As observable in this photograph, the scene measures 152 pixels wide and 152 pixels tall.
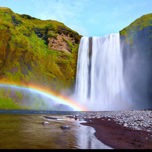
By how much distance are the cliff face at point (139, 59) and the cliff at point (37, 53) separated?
1459cm

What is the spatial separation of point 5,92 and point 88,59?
2185 cm

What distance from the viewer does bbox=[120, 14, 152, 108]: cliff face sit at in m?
31.0

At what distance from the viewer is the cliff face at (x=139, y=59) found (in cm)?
3103

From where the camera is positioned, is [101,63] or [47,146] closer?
[47,146]

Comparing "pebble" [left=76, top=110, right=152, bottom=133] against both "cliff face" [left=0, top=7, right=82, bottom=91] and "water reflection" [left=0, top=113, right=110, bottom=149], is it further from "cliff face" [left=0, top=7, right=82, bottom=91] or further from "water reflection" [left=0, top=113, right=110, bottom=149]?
"cliff face" [left=0, top=7, right=82, bottom=91]

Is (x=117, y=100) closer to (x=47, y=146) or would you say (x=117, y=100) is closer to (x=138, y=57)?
(x=138, y=57)

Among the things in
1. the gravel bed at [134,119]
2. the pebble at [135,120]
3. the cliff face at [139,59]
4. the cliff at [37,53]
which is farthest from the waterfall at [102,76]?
the pebble at [135,120]

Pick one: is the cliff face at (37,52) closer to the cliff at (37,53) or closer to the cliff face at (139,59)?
the cliff at (37,53)

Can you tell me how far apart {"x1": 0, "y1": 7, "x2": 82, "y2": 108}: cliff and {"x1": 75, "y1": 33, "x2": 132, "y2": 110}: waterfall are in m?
4.09

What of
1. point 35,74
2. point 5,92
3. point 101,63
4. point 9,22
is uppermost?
point 9,22

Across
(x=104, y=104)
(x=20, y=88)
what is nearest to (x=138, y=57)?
(x=104, y=104)

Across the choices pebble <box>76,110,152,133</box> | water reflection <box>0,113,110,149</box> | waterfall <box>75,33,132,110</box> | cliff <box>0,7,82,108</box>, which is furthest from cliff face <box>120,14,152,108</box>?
water reflection <box>0,113,110,149</box>

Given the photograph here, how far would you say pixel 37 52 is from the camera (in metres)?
39.5

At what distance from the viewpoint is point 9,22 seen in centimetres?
3806
